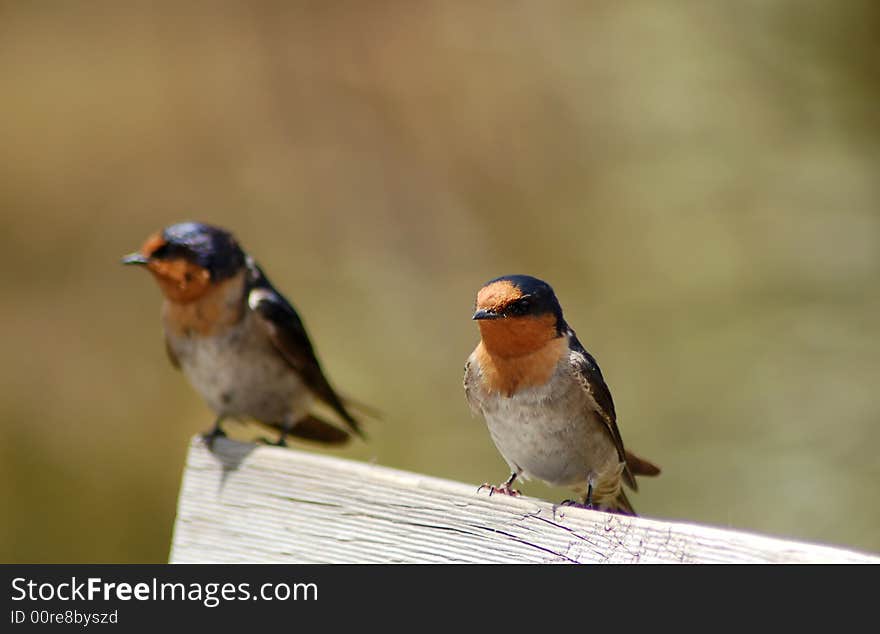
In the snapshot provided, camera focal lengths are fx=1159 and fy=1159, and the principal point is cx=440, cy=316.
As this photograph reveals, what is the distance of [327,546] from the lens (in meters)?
2.27

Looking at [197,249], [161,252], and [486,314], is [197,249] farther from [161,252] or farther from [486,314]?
[486,314]

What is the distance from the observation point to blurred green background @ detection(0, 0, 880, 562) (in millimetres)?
4379

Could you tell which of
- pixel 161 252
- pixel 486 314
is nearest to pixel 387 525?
pixel 486 314

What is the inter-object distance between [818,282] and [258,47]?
2.98 m

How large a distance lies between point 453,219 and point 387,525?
328 cm

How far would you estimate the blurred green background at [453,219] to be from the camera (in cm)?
438

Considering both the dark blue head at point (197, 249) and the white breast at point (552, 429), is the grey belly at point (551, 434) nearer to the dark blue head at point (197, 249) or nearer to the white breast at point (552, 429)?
the white breast at point (552, 429)

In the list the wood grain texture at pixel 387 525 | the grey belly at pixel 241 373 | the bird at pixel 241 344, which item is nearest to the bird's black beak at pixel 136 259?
the bird at pixel 241 344

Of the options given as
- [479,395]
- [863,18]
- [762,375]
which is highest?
[863,18]

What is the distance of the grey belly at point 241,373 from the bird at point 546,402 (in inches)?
49.5

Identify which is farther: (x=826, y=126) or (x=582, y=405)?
(x=826, y=126)

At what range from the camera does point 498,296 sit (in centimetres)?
243
